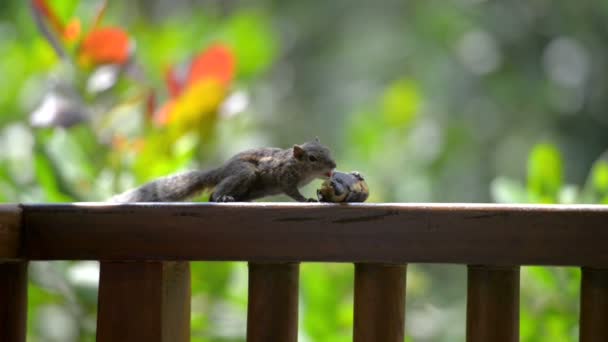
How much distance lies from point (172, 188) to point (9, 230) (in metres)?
0.36

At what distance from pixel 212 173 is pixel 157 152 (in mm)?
761

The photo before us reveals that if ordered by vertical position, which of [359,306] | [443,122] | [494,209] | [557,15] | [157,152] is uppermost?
[557,15]

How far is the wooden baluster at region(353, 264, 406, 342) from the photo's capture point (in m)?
1.00

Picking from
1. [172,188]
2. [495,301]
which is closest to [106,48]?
[172,188]

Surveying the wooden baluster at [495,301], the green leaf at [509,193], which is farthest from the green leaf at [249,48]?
the wooden baluster at [495,301]

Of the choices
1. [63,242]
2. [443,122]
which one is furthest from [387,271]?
[443,122]

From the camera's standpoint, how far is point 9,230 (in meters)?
1.01

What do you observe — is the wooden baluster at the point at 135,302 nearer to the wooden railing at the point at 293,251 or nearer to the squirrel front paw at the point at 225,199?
the wooden railing at the point at 293,251

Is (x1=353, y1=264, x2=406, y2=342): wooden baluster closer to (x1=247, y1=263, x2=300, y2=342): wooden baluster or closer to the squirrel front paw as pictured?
(x1=247, y1=263, x2=300, y2=342): wooden baluster

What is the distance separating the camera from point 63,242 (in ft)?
3.37

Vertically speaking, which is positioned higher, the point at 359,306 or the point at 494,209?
the point at 494,209

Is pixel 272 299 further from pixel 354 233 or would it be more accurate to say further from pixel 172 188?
pixel 172 188

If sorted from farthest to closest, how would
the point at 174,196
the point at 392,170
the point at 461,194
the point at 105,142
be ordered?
the point at 461,194
the point at 392,170
the point at 105,142
the point at 174,196

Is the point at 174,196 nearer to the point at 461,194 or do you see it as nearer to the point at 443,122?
the point at 461,194
